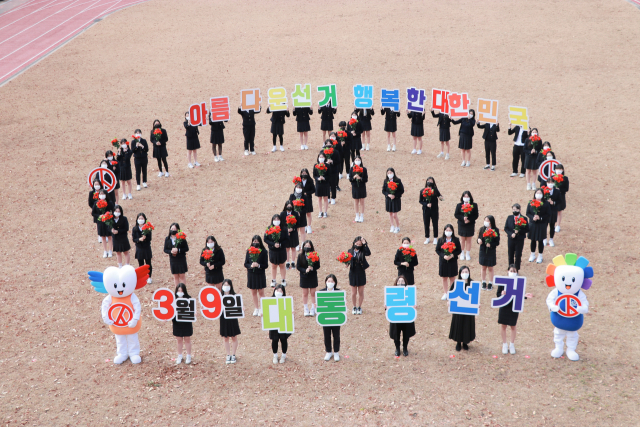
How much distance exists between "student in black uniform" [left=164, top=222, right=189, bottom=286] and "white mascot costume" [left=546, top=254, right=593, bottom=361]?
28.0ft

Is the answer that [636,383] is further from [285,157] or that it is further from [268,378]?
[285,157]

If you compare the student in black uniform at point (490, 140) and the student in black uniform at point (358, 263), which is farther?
the student in black uniform at point (490, 140)

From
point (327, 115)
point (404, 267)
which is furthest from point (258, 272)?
point (327, 115)

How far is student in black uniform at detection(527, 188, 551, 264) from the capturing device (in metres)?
16.2

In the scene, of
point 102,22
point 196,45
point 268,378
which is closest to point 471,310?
point 268,378

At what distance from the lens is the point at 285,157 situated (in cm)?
2362

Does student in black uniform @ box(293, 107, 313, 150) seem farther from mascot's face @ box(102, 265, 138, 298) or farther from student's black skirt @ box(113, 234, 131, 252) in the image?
mascot's face @ box(102, 265, 138, 298)

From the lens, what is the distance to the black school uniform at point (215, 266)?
14.6m

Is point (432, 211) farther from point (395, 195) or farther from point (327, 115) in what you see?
point (327, 115)

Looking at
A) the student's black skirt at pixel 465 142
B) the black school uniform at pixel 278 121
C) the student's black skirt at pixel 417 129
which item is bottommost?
the student's black skirt at pixel 465 142

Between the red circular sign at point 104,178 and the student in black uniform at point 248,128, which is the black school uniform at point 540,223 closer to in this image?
the student in black uniform at point 248,128

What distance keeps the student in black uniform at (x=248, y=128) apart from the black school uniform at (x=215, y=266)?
9437mm

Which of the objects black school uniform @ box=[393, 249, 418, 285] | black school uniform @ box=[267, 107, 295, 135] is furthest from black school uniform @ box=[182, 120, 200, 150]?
black school uniform @ box=[393, 249, 418, 285]

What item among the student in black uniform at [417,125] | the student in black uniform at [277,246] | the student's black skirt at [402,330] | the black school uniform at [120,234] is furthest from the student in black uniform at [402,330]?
the student in black uniform at [417,125]
